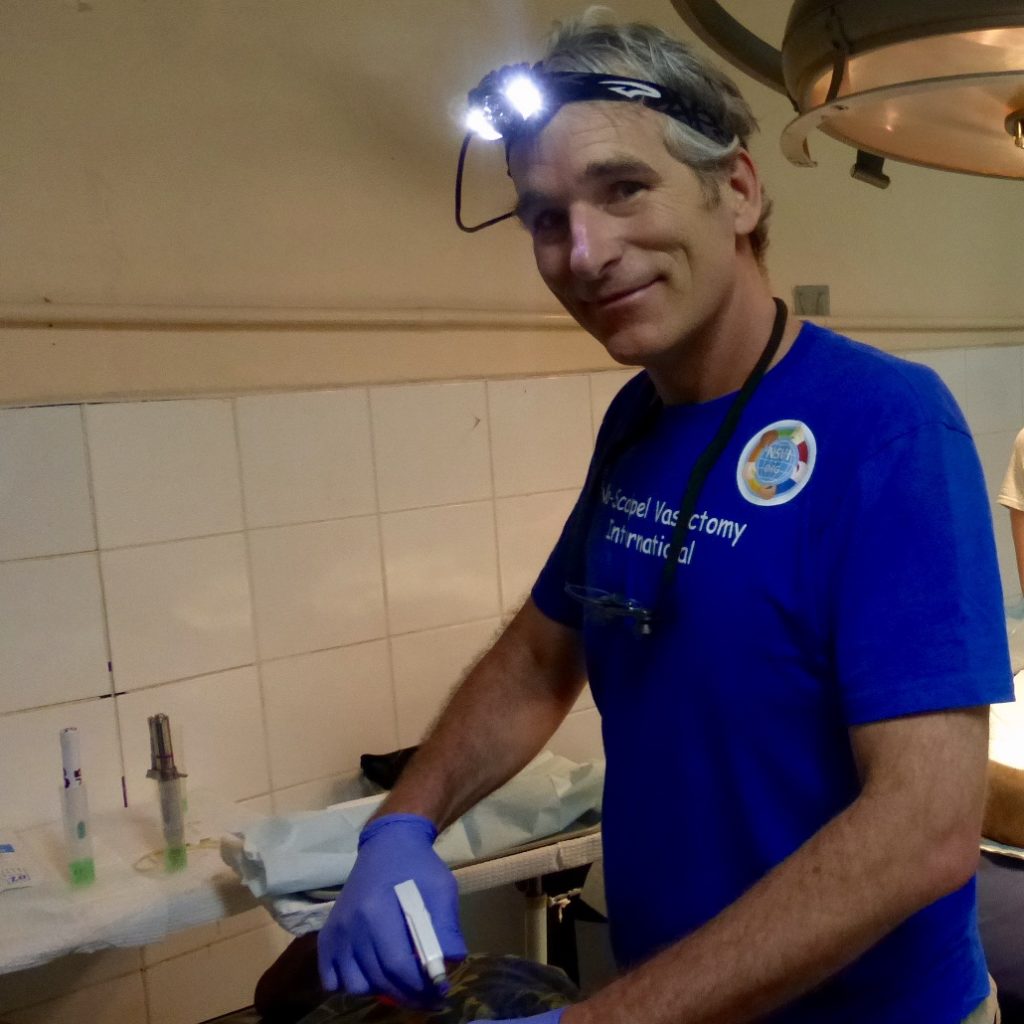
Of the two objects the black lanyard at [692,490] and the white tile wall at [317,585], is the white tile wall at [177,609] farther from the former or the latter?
the black lanyard at [692,490]

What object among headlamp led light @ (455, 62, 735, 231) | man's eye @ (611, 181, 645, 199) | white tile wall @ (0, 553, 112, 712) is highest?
headlamp led light @ (455, 62, 735, 231)

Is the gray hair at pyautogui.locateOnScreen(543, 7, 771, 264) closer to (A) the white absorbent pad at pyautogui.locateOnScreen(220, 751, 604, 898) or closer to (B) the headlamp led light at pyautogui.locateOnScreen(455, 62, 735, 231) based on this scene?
(B) the headlamp led light at pyautogui.locateOnScreen(455, 62, 735, 231)

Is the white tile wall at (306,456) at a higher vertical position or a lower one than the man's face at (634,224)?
lower

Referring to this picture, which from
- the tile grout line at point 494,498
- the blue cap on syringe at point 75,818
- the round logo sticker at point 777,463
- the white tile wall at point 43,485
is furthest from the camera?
the tile grout line at point 494,498

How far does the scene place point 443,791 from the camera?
1.04 metres

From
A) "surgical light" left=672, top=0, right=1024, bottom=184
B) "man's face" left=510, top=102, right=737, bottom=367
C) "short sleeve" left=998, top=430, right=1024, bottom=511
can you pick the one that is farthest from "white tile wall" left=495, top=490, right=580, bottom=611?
"short sleeve" left=998, top=430, right=1024, bottom=511

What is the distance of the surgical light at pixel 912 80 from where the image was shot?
876mm

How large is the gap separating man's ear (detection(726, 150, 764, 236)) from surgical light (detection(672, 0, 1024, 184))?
0.24 ft

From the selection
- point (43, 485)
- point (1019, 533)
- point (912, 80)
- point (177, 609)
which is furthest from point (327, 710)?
point (1019, 533)

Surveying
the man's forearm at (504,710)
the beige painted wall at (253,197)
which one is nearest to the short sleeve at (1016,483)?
the beige painted wall at (253,197)

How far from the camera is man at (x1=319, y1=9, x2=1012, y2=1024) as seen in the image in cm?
67

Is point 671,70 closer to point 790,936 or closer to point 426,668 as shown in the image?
point 790,936

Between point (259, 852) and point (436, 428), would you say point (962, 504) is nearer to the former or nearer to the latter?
point (259, 852)

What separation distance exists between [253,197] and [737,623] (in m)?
1.18
